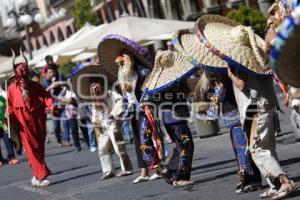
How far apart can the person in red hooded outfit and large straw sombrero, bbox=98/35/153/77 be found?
1432mm

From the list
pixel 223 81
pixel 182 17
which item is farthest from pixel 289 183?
pixel 182 17

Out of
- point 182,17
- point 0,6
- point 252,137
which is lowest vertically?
point 252,137

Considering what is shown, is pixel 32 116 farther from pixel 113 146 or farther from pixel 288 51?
pixel 288 51

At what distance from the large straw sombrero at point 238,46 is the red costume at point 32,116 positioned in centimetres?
459

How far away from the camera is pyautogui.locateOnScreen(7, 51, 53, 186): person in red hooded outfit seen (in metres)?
12.6

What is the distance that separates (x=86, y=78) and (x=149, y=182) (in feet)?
7.54

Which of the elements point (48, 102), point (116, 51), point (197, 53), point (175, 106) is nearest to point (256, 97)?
point (197, 53)

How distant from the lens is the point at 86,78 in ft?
41.8

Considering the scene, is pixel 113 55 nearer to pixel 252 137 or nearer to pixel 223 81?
pixel 223 81

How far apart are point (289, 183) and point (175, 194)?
71.6 inches

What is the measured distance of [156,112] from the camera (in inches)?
413

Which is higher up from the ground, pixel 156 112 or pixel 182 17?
pixel 182 17

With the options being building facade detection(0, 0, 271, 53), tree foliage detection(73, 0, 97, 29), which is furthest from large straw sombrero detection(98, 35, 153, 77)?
tree foliage detection(73, 0, 97, 29)

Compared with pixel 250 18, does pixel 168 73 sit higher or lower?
lower
